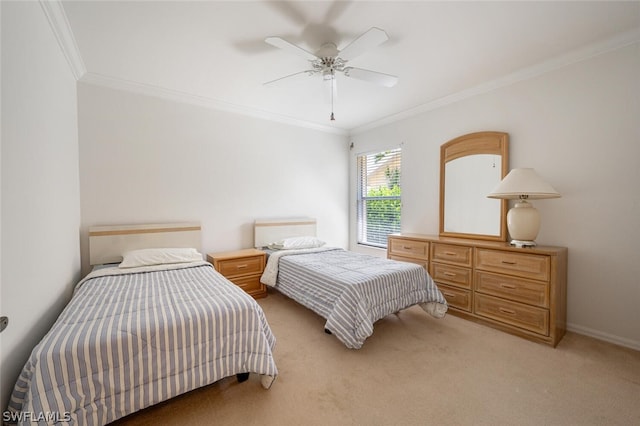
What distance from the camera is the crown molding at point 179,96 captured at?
2.85 metres

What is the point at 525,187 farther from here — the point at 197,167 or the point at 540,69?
the point at 197,167

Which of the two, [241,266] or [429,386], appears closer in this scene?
[429,386]

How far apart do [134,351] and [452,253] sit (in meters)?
3.03

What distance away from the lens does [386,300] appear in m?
2.41

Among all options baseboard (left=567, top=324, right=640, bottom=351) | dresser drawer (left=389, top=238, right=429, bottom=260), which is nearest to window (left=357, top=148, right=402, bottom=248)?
dresser drawer (left=389, top=238, right=429, bottom=260)

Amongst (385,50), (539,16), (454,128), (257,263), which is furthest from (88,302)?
(454,128)

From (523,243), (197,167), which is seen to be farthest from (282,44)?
(523,243)

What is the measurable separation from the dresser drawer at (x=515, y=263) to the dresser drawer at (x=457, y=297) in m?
0.36

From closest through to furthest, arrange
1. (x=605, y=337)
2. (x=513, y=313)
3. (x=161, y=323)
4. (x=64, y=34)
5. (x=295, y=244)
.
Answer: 1. (x=161, y=323)
2. (x=64, y=34)
3. (x=605, y=337)
4. (x=513, y=313)
5. (x=295, y=244)

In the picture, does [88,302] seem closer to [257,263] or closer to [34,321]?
[34,321]

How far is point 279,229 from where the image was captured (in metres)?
4.08

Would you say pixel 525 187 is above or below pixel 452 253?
above

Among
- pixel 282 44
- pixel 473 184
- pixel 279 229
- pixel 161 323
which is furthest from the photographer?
pixel 279 229

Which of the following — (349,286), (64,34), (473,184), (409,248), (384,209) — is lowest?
(349,286)
